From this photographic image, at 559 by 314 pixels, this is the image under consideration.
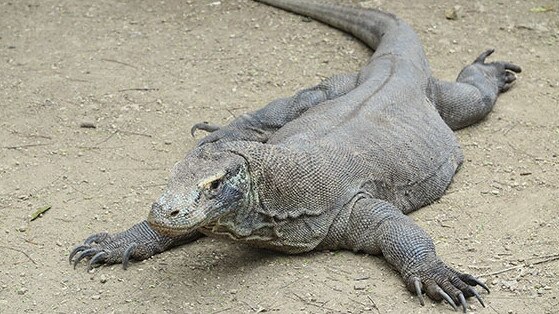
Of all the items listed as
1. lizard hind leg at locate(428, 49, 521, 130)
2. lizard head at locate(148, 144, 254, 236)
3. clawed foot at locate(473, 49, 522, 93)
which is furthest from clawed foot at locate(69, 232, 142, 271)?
clawed foot at locate(473, 49, 522, 93)

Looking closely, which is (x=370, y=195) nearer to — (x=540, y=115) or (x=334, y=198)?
(x=334, y=198)

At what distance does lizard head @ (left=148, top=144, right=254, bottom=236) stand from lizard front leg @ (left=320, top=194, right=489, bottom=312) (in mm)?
755

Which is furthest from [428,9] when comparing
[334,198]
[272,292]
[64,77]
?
[272,292]

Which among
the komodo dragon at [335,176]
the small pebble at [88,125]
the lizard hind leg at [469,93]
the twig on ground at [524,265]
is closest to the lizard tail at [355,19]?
the lizard hind leg at [469,93]

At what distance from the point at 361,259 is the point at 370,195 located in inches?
16.8

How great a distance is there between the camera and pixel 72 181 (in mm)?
5941

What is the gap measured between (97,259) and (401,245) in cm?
165

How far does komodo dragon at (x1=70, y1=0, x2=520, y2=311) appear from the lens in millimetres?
4504

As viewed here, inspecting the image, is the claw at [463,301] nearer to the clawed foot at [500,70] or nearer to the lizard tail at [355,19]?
the lizard tail at [355,19]

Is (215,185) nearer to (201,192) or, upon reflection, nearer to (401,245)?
(201,192)

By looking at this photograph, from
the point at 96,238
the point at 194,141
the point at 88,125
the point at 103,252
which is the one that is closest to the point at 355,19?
the point at 194,141

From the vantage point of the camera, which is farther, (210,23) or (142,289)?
(210,23)

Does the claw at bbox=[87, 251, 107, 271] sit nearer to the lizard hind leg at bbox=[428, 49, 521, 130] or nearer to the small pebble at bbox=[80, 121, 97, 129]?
the small pebble at bbox=[80, 121, 97, 129]

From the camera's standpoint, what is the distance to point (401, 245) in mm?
4840
